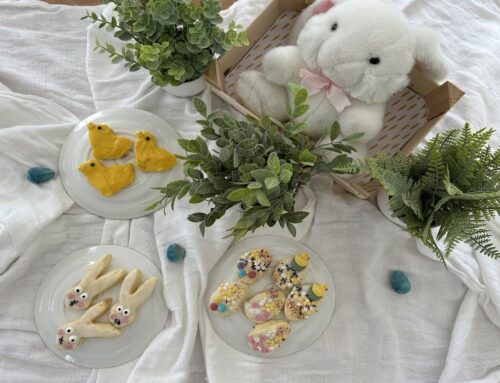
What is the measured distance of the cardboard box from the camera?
69 centimetres

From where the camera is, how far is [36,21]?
0.84m

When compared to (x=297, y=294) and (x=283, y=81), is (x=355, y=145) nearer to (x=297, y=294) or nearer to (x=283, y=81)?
(x=283, y=81)

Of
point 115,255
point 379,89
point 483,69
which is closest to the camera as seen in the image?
point 379,89

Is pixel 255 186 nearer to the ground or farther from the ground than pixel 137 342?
farther from the ground

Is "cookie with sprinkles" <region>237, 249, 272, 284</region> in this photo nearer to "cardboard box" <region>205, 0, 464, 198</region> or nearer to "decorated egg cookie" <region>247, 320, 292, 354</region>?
"decorated egg cookie" <region>247, 320, 292, 354</region>

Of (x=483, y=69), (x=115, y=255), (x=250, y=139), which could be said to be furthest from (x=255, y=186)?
(x=483, y=69)

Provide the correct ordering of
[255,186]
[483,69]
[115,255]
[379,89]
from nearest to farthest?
[255,186] < [379,89] < [115,255] < [483,69]

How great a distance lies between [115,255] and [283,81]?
1.39 feet

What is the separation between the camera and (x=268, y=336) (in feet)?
2.14

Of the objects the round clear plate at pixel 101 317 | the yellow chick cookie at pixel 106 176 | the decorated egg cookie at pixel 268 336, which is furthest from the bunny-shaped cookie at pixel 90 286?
the decorated egg cookie at pixel 268 336

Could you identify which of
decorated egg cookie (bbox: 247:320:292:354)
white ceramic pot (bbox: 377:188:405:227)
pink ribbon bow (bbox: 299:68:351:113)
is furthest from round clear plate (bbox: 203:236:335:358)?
pink ribbon bow (bbox: 299:68:351:113)

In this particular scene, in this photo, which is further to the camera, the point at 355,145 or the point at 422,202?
the point at 355,145

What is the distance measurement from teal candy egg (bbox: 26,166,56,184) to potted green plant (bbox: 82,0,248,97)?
9.7 inches

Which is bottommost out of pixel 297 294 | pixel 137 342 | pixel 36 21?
pixel 137 342
